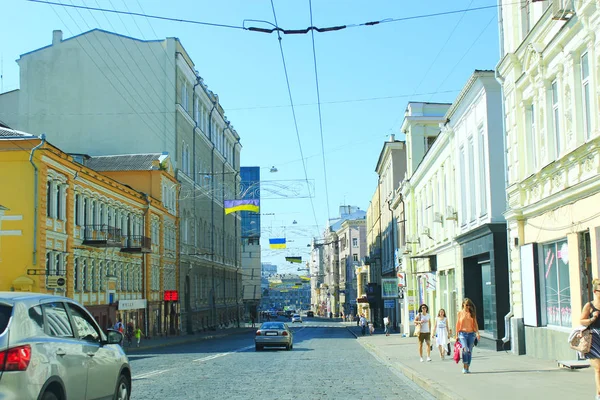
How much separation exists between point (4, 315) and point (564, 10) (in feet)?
42.9

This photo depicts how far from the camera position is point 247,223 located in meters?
120

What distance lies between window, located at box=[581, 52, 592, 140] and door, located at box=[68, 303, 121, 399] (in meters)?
10.8

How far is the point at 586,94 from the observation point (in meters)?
15.8

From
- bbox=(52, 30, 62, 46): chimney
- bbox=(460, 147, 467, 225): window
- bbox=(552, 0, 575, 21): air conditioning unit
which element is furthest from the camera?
bbox=(52, 30, 62, 46): chimney

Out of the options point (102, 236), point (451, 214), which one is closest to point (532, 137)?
point (451, 214)

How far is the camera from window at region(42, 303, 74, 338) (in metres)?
7.55

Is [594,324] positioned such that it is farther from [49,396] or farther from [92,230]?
[92,230]

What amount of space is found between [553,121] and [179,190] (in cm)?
4352

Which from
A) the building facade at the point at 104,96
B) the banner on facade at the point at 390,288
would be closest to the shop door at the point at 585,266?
the banner on facade at the point at 390,288

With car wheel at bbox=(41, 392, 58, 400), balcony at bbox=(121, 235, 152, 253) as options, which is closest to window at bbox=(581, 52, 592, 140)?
car wheel at bbox=(41, 392, 58, 400)

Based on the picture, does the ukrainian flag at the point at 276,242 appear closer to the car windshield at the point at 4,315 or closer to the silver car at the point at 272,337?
the silver car at the point at 272,337

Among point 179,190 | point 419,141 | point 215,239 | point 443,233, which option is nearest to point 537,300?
point 443,233

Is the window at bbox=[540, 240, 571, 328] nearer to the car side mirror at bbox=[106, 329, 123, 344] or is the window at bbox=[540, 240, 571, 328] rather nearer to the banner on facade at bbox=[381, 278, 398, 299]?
the car side mirror at bbox=[106, 329, 123, 344]

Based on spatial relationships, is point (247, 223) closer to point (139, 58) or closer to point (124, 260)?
point (139, 58)
